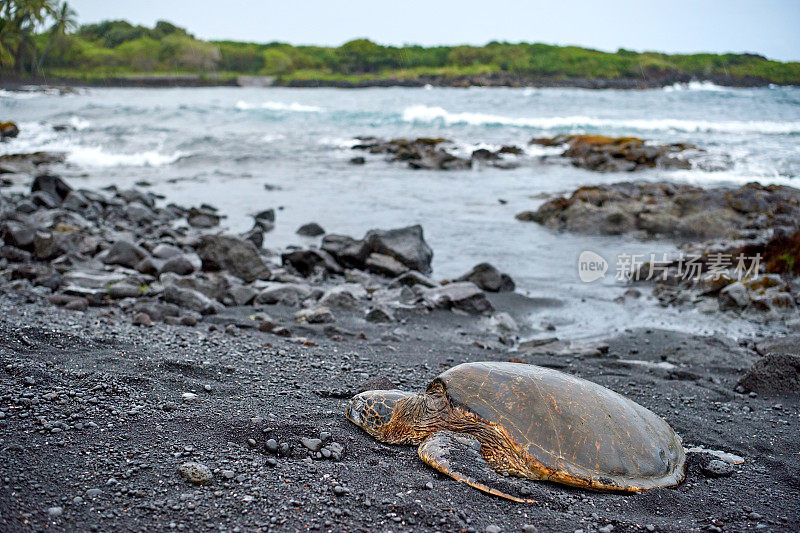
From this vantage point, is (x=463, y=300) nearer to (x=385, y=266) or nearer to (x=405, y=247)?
(x=385, y=266)

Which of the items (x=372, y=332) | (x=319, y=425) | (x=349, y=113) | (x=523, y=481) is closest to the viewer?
(x=523, y=481)

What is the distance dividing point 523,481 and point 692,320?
4630mm

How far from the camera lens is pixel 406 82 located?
72625 mm

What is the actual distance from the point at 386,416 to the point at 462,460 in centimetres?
56

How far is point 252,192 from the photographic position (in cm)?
1449

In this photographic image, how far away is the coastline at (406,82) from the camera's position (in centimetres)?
6912

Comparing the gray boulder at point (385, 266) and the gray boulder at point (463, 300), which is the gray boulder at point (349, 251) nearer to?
the gray boulder at point (385, 266)

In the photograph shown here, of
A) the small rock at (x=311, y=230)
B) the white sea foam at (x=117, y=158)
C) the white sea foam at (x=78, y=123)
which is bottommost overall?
the small rock at (x=311, y=230)

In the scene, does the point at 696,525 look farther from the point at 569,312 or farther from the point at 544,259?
the point at 544,259

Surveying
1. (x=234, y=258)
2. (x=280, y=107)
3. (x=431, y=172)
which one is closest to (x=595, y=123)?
→ (x=431, y=172)

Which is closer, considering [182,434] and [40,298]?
[182,434]

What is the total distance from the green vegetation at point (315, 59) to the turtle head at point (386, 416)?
69879mm

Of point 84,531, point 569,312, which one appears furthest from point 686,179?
point 84,531

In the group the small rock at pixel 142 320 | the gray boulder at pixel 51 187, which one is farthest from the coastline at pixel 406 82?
the small rock at pixel 142 320
